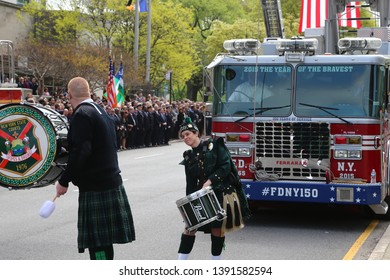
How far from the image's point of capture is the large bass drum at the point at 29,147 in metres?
8.91

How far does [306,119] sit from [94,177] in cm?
544

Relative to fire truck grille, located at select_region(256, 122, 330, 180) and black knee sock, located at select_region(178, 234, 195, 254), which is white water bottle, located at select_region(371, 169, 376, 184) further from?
black knee sock, located at select_region(178, 234, 195, 254)

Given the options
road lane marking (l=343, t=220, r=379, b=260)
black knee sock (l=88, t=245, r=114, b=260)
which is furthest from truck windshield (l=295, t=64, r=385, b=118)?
black knee sock (l=88, t=245, r=114, b=260)

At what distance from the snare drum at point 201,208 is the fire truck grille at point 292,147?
4407mm

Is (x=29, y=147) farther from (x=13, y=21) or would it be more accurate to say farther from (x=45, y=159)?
(x=13, y=21)

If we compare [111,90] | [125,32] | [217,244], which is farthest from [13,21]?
[217,244]

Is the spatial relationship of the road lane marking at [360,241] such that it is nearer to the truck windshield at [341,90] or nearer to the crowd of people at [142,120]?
the truck windshield at [341,90]

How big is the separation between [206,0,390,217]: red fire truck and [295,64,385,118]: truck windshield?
0.6 inches

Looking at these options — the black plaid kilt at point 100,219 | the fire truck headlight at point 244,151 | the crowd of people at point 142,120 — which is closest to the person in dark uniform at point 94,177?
the black plaid kilt at point 100,219

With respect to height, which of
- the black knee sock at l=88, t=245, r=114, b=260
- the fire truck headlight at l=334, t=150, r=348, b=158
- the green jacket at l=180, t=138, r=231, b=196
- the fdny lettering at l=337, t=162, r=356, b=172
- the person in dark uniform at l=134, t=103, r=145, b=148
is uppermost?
the green jacket at l=180, t=138, r=231, b=196

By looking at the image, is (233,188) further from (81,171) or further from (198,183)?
(81,171)

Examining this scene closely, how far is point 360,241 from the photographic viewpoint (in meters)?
11.6

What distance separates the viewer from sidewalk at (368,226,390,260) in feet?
32.6

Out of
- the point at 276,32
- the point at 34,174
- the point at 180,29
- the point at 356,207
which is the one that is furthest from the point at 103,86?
the point at 34,174
